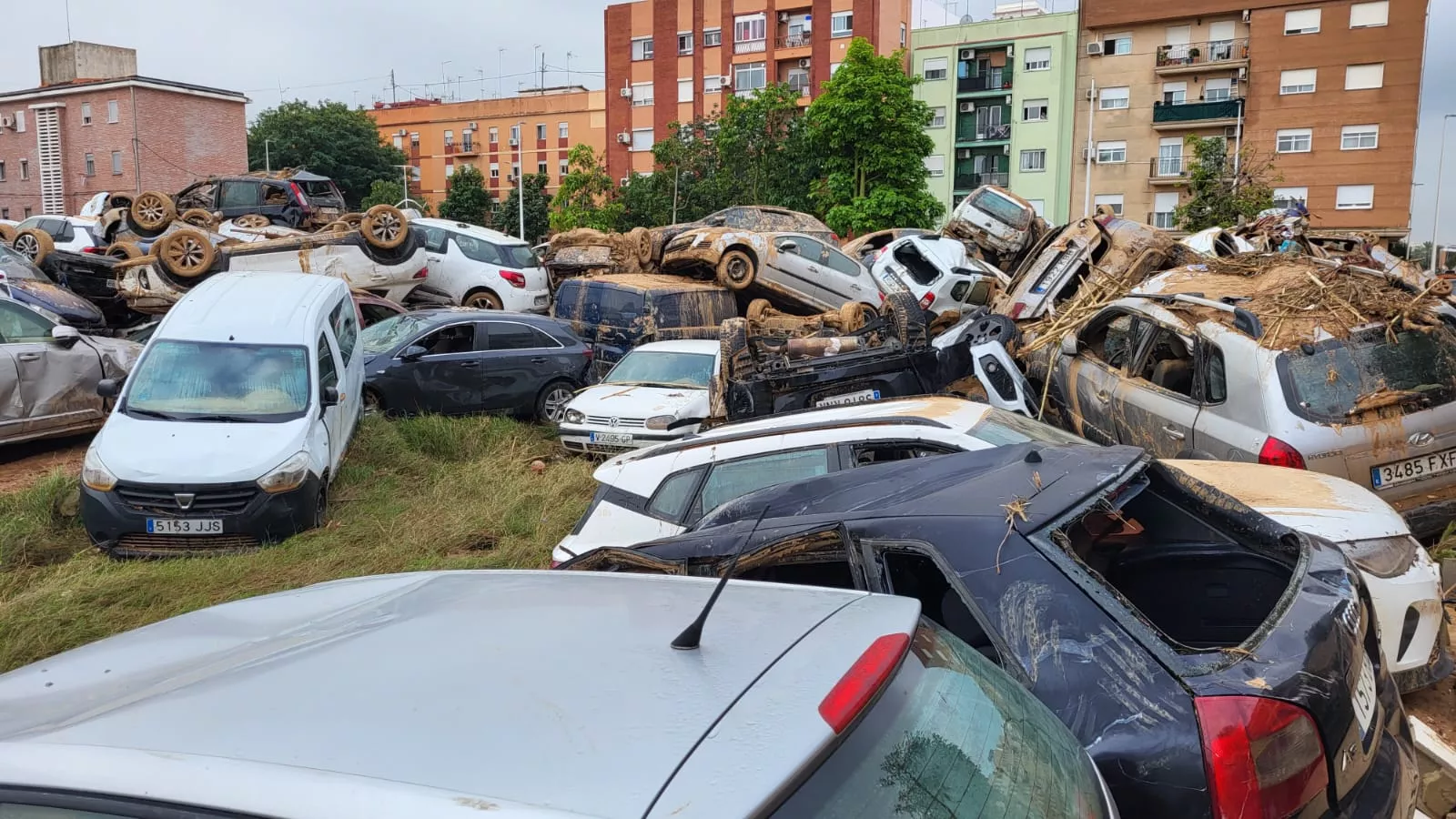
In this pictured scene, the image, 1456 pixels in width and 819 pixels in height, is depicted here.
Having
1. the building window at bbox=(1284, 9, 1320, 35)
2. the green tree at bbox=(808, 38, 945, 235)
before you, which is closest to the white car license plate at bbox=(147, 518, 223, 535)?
the green tree at bbox=(808, 38, 945, 235)

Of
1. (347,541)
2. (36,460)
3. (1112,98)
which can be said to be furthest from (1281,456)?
(1112,98)

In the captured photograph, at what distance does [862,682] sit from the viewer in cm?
174

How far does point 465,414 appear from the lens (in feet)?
40.1

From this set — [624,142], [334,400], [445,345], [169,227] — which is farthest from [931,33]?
[334,400]

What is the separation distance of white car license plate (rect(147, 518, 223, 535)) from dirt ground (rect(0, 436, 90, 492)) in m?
2.63

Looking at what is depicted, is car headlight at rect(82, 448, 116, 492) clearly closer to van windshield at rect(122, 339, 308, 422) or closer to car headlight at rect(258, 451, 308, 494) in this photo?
van windshield at rect(122, 339, 308, 422)

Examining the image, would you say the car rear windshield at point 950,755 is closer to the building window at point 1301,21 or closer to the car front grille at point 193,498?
the car front grille at point 193,498

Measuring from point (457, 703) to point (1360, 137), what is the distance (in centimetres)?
5291

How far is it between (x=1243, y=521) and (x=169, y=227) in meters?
19.2

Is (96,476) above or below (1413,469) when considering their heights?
below

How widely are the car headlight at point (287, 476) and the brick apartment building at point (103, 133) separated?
55.3 m

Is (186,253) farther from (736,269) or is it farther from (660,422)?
(660,422)

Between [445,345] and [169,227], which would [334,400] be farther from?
[169,227]

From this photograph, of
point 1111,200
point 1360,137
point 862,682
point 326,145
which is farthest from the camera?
point 326,145
